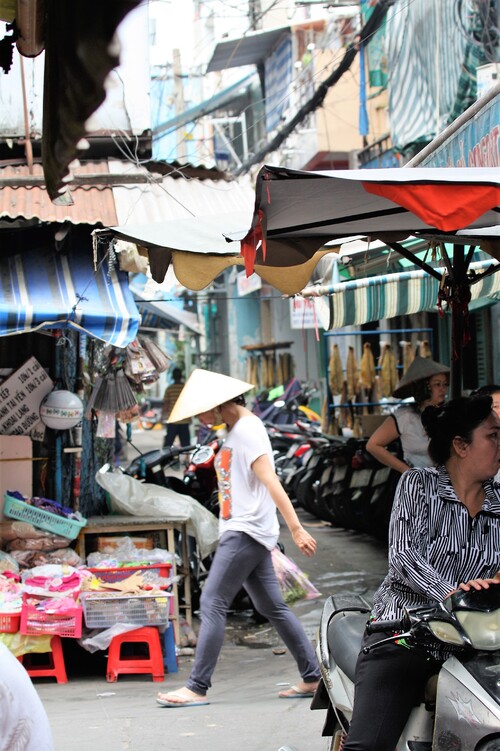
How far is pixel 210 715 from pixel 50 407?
2731mm

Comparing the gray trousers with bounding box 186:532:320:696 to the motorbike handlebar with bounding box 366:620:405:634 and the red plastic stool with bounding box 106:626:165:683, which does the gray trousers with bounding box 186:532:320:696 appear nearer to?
the red plastic stool with bounding box 106:626:165:683

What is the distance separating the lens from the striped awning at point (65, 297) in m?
6.67

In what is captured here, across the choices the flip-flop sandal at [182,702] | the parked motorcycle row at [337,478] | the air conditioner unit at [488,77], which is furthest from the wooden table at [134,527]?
the air conditioner unit at [488,77]

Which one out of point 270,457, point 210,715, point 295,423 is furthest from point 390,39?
point 210,715

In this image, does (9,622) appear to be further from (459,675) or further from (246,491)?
(459,675)

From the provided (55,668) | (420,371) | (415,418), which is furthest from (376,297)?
(55,668)

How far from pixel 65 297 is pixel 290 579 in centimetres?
270

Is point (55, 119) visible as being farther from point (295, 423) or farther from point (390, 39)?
point (295, 423)

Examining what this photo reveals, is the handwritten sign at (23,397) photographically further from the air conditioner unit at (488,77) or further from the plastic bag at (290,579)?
the air conditioner unit at (488,77)

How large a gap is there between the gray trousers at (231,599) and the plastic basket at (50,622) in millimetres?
987

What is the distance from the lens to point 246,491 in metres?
5.75

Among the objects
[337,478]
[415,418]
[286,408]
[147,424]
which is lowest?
[147,424]

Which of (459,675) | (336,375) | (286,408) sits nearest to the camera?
(459,675)

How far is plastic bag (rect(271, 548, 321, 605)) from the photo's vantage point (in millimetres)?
6980
